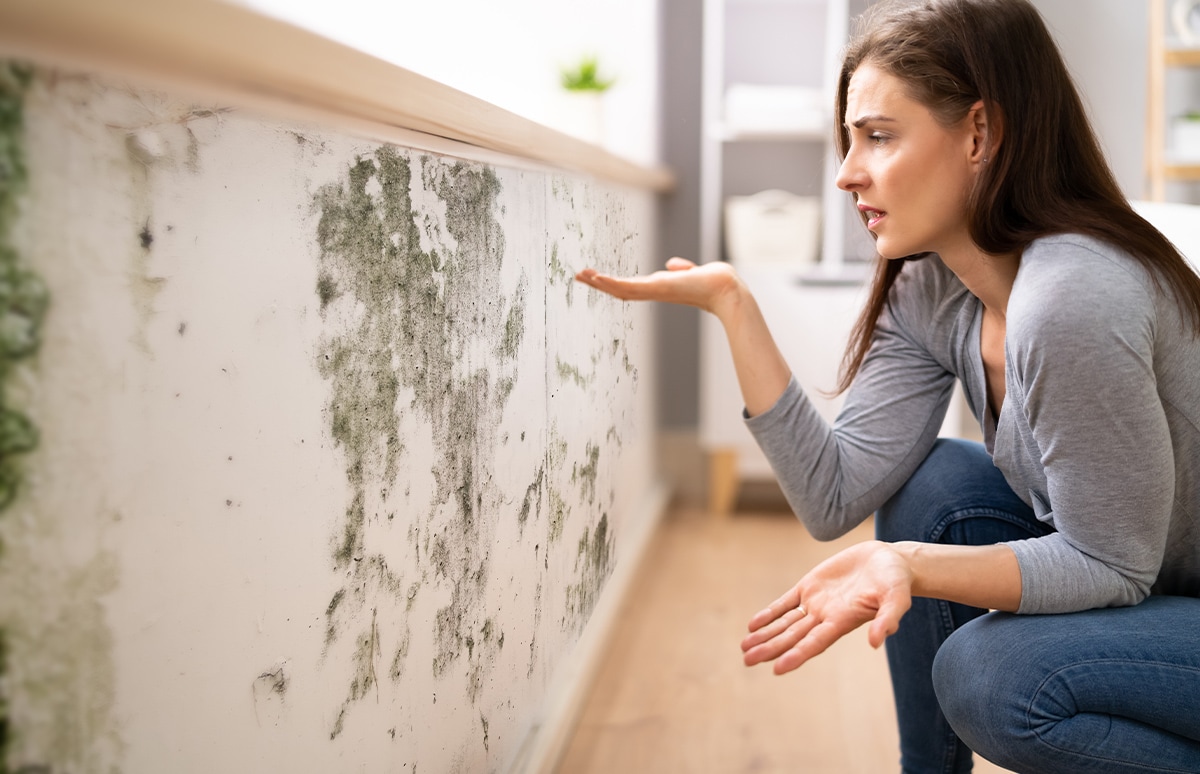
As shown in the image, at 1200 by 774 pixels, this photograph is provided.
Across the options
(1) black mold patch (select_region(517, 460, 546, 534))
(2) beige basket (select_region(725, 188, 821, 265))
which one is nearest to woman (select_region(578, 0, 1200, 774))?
(1) black mold patch (select_region(517, 460, 546, 534))

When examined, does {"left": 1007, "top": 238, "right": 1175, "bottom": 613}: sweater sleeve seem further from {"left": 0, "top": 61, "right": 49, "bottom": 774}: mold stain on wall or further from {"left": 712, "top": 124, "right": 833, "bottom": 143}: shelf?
{"left": 712, "top": 124, "right": 833, "bottom": 143}: shelf

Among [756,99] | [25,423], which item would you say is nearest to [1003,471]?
[25,423]

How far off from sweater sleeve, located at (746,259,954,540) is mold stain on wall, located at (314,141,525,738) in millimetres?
346

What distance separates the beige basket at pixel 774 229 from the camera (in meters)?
2.76

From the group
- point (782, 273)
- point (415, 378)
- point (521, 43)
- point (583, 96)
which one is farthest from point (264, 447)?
point (782, 273)

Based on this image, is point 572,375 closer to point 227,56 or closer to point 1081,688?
point 1081,688

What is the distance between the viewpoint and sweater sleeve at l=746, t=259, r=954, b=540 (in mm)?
1170

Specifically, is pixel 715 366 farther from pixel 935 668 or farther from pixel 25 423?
pixel 25 423

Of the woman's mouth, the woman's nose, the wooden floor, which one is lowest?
the wooden floor

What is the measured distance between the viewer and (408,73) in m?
0.72

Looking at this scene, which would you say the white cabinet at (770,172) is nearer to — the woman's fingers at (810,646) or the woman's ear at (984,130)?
the woman's ear at (984,130)

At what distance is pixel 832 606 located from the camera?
0.84 metres

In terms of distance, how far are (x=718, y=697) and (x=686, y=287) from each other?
0.79 metres

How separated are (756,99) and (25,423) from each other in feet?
8.19
